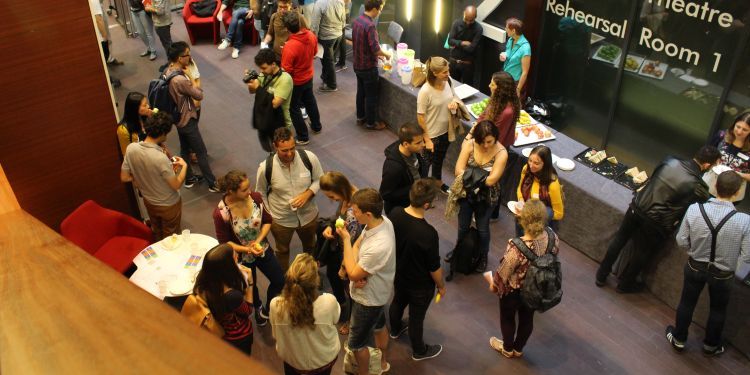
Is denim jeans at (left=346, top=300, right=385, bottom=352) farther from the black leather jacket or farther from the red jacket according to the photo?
the red jacket

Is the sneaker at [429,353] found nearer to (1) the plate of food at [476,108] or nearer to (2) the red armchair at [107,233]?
(2) the red armchair at [107,233]

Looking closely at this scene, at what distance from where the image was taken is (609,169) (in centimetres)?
572

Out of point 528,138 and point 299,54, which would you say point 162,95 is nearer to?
point 299,54

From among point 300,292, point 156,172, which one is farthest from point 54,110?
point 300,292

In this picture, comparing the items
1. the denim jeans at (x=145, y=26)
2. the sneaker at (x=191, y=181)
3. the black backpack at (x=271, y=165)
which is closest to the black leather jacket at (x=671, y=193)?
the black backpack at (x=271, y=165)

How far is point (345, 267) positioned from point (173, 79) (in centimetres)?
309

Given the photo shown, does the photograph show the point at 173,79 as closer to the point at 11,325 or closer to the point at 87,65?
the point at 87,65

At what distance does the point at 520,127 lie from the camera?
6.29m

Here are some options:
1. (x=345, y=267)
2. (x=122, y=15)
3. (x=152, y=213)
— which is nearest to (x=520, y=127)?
(x=345, y=267)

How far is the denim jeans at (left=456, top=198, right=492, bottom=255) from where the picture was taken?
5.18 metres

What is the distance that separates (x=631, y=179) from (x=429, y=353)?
2.46 metres

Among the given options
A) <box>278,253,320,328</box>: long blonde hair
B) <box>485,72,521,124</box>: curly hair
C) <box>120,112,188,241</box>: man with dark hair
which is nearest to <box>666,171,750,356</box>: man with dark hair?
<box>485,72,521,124</box>: curly hair

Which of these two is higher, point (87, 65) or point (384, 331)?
point (87, 65)

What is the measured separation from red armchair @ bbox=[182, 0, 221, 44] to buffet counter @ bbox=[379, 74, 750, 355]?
5453mm
